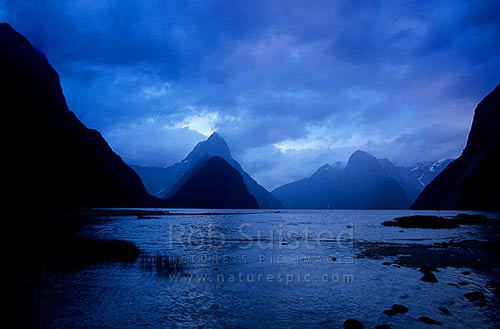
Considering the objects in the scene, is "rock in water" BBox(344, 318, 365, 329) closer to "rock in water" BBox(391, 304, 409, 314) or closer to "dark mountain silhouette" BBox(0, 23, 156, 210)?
"rock in water" BBox(391, 304, 409, 314)

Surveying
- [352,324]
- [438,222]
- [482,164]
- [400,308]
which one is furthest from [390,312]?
[482,164]

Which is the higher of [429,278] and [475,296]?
[475,296]

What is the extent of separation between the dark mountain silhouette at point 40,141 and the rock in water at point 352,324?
134936mm

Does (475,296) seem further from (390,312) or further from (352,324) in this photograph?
(352,324)

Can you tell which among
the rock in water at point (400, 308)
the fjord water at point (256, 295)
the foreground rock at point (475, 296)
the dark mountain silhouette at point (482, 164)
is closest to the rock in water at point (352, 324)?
the fjord water at point (256, 295)

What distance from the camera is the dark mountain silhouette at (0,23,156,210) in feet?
407

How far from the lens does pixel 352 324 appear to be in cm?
1235

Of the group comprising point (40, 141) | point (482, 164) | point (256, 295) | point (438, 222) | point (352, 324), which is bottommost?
point (438, 222)

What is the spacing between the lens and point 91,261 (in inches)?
1028

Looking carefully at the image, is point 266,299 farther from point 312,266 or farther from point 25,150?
point 25,150

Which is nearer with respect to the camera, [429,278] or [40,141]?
[429,278]

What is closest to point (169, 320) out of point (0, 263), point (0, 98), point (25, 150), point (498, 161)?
point (0, 263)

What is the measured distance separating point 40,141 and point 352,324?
167m

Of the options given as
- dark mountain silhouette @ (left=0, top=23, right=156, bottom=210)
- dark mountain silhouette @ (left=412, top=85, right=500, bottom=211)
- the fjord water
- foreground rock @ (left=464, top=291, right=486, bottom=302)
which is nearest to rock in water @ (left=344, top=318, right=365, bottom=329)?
the fjord water
